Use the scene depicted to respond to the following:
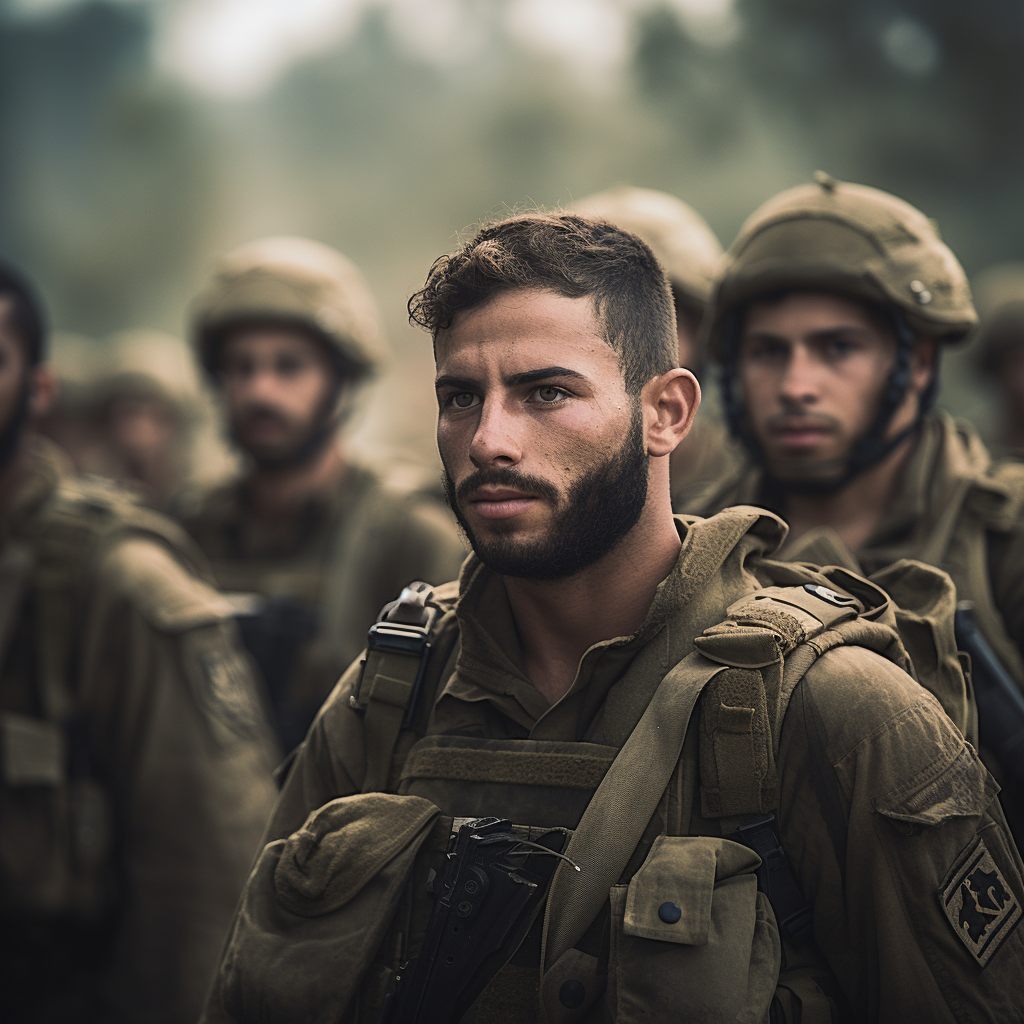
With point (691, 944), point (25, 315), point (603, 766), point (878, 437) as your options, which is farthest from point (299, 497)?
point (691, 944)

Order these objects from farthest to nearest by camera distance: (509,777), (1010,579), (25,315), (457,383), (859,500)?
(25,315) → (859,500) → (1010,579) → (457,383) → (509,777)

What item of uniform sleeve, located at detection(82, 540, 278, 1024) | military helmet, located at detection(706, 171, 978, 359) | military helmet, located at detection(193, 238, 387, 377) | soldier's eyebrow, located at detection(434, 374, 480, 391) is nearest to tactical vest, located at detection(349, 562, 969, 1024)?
soldier's eyebrow, located at detection(434, 374, 480, 391)

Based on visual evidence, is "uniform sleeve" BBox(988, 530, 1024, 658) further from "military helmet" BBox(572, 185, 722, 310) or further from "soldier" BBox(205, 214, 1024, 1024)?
"military helmet" BBox(572, 185, 722, 310)

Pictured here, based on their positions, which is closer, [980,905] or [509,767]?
[980,905]

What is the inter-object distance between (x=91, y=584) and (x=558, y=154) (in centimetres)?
2675

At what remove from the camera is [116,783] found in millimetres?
4352

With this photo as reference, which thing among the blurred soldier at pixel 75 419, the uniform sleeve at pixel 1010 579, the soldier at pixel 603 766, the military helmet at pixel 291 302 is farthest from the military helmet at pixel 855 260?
the blurred soldier at pixel 75 419

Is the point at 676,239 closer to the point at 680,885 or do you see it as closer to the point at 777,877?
the point at 777,877

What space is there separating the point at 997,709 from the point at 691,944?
150 centimetres

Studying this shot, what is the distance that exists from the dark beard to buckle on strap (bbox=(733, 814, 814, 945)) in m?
0.63

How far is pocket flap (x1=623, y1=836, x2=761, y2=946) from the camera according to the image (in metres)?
1.99

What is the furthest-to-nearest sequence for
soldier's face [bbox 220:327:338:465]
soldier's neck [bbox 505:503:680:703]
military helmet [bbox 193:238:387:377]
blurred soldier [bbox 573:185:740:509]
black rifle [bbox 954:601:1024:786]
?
military helmet [bbox 193:238:387:377] < soldier's face [bbox 220:327:338:465] < blurred soldier [bbox 573:185:740:509] < black rifle [bbox 954:601:1024:786] < soldier's neck [bbox 505:503:680:703]

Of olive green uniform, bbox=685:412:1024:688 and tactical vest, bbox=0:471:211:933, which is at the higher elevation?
olive green uniform, bbox=685:412:1024:688

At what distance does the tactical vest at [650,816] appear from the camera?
202cm
